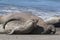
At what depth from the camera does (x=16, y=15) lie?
695cm

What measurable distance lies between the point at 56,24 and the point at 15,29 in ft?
8.20

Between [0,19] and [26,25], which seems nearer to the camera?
[26,25]

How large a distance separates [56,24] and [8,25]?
238 cm

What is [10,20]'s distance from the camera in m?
6.86

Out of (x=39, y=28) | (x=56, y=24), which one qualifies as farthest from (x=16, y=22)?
(x=56, y=24)

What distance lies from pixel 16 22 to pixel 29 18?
33 cm

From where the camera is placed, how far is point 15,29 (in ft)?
21.3

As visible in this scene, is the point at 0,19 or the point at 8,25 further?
the point at 0,19

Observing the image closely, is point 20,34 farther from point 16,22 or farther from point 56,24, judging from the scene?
point 56,24
